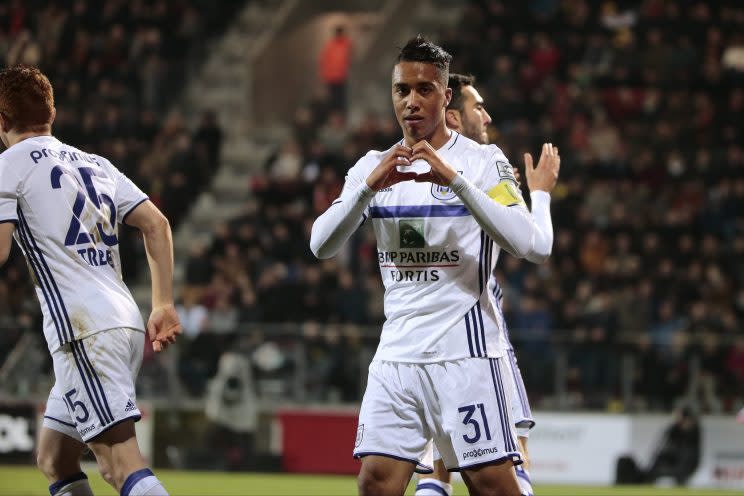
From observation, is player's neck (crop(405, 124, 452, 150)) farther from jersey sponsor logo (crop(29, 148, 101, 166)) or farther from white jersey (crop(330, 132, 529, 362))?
jersey sponsor logo (crop(29, 148, 101, 166))

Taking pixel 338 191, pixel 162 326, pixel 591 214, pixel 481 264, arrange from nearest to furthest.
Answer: pixel 481 264
pixel 162 326
pixel 591 214
pixel 338 191

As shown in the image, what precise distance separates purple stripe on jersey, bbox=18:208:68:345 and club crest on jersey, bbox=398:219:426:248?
1.50m

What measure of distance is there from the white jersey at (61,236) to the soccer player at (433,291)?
981 millimetres

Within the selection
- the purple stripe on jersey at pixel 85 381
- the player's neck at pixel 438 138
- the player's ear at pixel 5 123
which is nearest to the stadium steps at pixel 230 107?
the player's ear at pixel 5 123

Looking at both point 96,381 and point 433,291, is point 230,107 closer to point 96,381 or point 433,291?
point 96,381

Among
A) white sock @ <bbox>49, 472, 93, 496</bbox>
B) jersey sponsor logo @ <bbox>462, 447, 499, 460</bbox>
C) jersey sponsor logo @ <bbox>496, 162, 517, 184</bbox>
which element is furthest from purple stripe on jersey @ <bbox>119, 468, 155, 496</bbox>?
jersey sponsor logo @ <bbox>496, 162, 517, 184</bbox>

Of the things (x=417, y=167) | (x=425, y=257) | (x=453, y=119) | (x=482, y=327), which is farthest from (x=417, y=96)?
(x=453, y=119)

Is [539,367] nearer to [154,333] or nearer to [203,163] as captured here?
[203,163]

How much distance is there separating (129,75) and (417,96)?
15.8m

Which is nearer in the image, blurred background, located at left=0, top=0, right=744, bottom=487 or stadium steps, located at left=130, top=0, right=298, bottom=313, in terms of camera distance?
blurred background, located at left=0, top=0, right=744, bottom=487

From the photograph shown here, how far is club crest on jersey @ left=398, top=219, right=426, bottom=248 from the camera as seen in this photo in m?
5.15

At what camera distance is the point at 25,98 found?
17.9ft

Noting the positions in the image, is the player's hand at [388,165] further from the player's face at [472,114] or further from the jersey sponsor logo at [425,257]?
the player's face at [472,114]

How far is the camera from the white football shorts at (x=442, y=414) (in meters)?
5.00
